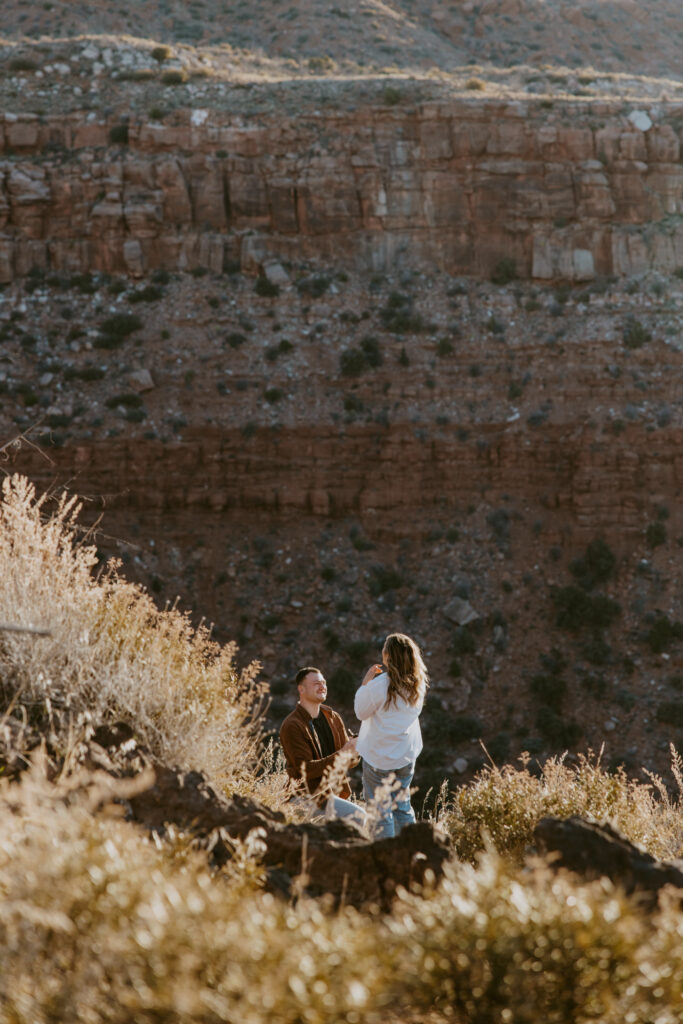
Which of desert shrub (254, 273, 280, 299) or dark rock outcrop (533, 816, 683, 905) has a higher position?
dark rock outcrop (533, 816, 683, 905)

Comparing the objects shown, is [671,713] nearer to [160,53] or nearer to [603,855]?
[603,855]

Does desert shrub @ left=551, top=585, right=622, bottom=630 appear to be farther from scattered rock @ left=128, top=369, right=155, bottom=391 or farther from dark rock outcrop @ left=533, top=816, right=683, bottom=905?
dark rock outcrop @ left=533, top=816, right=683, bottom=905

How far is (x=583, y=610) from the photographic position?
19.4m

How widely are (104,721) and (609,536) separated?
59.8ft

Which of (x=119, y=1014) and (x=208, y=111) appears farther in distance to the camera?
(x=208, y=111)

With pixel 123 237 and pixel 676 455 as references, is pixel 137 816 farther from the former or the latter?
pixel 123 237

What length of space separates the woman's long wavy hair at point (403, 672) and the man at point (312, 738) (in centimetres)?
45

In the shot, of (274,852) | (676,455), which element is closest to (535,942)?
(274,852)

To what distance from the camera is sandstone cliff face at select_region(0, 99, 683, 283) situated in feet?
79.1

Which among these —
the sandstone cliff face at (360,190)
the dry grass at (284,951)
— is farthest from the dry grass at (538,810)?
the sandstone cliff face at (360,190)

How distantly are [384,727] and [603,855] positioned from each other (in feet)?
6.14

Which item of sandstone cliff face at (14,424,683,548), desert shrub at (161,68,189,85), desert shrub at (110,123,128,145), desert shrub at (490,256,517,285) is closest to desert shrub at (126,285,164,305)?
sandstone cliff face at (14,424,683,548)

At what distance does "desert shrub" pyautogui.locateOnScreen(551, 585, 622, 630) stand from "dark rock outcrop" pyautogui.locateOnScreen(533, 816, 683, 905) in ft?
53.4

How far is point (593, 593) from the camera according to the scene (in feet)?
65.1
